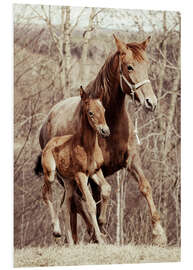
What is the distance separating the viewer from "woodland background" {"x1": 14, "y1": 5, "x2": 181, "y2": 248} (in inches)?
238

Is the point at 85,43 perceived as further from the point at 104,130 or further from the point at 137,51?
the point at 104,130

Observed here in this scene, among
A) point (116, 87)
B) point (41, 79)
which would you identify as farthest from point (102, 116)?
point (41, 79)

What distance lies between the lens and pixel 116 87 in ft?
19.7

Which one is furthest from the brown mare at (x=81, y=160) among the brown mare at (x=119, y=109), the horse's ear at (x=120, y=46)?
the horse's ear at (x=120, y=46)

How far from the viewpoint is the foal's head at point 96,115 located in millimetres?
5805

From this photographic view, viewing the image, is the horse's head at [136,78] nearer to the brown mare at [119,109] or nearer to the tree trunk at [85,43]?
the brown mare at [119,109]

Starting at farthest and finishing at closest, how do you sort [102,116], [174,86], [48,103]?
1. [174,86]
2. [48,103]
3. [102,116]

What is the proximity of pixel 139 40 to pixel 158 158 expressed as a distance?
125cm

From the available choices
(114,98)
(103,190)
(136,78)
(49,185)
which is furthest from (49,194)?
(136,78)

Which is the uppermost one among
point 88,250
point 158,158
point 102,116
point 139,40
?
point 139,40

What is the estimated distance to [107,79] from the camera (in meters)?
6.00

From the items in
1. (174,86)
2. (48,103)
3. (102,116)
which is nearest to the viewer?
(102,116)

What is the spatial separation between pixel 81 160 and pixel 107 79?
815mm

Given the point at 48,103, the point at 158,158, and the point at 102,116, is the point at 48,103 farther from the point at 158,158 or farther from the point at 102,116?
the point at 158,158
